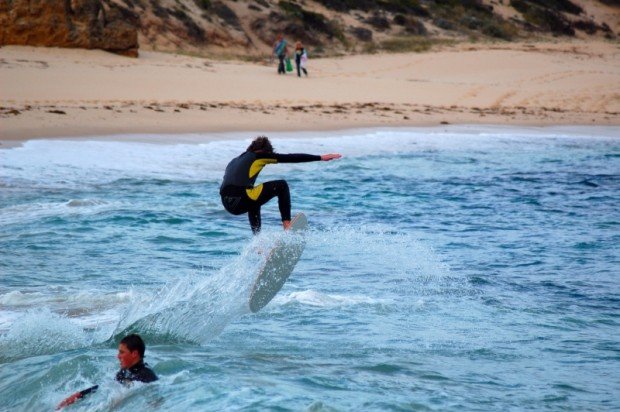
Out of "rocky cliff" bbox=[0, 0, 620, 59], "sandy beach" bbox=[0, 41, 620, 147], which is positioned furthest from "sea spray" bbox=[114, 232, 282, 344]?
"rocky cliff" bbox=[0, 0, 620, 59]

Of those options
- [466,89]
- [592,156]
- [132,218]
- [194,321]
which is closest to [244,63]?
[466,89]

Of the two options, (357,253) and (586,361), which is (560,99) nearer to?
(357,253)

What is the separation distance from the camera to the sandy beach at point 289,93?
2277 cm

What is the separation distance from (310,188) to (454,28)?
87.8ft

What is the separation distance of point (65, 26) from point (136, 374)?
23772 millimetres

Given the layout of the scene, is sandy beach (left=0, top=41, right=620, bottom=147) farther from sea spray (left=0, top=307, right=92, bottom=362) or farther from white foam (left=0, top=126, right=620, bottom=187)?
sea spray (left=0, top=307, right=92, bottom=362)

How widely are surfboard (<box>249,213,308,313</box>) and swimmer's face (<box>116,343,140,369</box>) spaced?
8.17ft

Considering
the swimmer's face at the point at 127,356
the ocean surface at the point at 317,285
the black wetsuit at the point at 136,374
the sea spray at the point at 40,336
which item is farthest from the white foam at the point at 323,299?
the swimmer's face at the point at 127,356

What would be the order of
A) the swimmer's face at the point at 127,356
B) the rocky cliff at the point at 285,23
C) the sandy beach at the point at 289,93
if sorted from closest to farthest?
the swimmer's face at the point at 127,356
the sandy beach at the point at 289,93
the rocky cliff at the point at 285,23

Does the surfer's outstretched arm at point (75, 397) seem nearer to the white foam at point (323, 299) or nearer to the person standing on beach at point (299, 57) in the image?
the white foam at point (323, 299)

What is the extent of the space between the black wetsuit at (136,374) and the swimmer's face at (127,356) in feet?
0.22

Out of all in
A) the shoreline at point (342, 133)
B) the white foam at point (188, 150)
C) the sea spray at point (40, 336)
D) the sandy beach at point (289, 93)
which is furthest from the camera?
the sandy beach at point (289, 93)

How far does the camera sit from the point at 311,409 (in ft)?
24.1

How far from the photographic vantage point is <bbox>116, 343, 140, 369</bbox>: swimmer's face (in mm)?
7250
